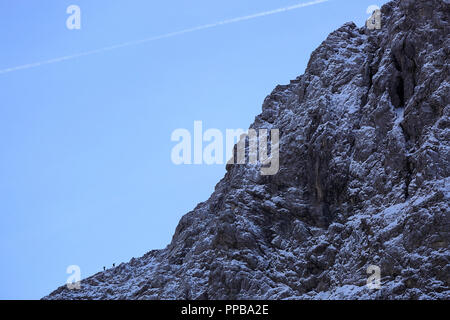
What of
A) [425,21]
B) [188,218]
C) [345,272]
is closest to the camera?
[345,272]

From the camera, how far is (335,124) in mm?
81812

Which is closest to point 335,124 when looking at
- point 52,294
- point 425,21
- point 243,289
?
point 425,21

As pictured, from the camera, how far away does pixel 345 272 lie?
7062cm

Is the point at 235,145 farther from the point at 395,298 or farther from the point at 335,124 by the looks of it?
the point at 395,298

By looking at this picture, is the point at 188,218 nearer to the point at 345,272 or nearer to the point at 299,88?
the point at 299,88

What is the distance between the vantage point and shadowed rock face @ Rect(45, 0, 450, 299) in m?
66.9

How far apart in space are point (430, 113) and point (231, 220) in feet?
66.0

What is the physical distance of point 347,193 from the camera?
7675cm

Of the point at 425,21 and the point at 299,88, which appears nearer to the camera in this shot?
the point at 425,21

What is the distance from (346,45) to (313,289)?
2915 centimetres

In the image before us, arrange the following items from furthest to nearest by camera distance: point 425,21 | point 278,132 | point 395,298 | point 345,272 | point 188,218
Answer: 1. point 188,218
2. point 278,132
3. point 425,21
4. point 345,272
5. point 395,298

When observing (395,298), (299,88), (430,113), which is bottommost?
(395,298)

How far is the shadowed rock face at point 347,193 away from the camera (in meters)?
66.9

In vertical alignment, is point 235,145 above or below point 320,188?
above
